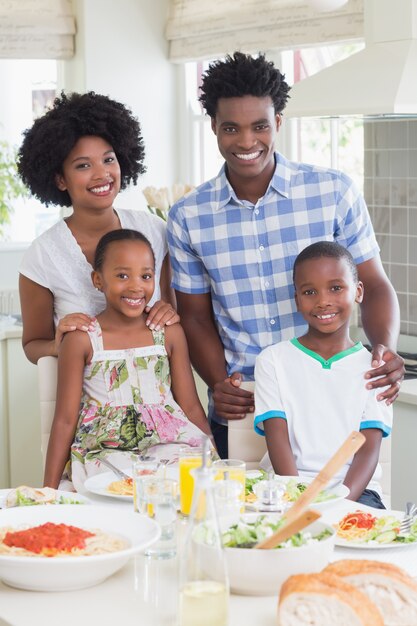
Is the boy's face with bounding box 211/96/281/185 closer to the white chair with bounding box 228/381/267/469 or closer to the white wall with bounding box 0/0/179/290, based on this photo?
the white chair with bounding box 228/381/267/469

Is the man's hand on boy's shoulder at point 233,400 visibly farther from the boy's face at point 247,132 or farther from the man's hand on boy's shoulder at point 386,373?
the boy's face at point 247,132

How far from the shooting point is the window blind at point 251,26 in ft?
13.2

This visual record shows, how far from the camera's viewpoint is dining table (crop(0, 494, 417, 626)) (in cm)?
135

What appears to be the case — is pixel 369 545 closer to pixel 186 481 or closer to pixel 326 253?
pixel 186 481

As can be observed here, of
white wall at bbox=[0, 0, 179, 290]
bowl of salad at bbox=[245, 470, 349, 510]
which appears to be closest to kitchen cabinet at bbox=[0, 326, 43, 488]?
white wall at bbox=[0, 0, 179, 290]

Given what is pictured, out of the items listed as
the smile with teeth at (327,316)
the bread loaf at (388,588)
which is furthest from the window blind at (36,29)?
the bread loaf at (388,588)

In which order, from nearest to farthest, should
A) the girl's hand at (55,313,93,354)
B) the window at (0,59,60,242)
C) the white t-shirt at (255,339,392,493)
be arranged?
the white t-shirt at (255,339,392,493) → the girl's hand at (55,313,93,354) → the window at (0,59,60,242)

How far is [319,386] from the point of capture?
2.21 metres

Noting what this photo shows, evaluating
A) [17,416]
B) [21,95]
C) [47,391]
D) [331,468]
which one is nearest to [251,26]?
[21,95]

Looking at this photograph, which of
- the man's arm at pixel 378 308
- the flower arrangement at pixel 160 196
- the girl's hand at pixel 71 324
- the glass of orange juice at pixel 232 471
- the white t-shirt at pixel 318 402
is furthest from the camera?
the flower arrangement at pixel 160 196

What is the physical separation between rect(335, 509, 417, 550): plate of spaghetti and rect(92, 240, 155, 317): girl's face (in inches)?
33.4

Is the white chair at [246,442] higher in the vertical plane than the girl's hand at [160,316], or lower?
lower

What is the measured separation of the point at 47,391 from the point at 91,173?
530 mm

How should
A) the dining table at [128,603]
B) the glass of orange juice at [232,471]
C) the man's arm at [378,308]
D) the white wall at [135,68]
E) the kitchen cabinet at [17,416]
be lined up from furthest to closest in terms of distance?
the white wall at [135,68] < the kitchen cabinet at [17,416] < the man's arm at [378,308] < the glass of orange juice at [232,471] < the dining table at [128,603]
